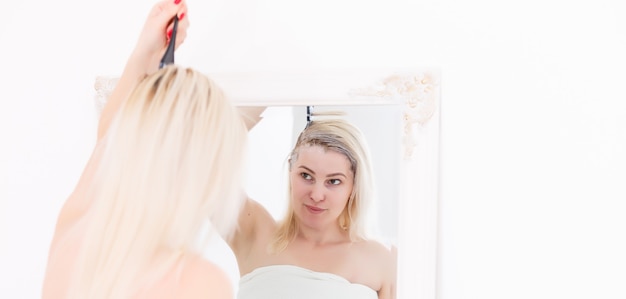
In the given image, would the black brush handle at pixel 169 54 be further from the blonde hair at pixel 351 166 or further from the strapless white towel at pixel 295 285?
the strapless white towel at pixel 295 285

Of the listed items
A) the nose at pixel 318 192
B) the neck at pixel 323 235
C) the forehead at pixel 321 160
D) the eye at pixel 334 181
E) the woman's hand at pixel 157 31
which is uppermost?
the woman's hand at pixel 157 31

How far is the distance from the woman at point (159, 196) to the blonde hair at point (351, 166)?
0.30 metres

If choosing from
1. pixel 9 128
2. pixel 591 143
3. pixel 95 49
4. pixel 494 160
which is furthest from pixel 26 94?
pixel 591 143

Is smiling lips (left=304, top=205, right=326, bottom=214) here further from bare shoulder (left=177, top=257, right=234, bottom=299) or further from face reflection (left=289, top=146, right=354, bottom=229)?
bare shoulder (left=177, top=257, right=234, bottom=299)

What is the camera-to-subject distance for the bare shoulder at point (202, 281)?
93cm

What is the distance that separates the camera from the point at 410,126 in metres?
1.24

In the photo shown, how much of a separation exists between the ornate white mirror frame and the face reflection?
0.10 metres

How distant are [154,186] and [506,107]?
67 cm

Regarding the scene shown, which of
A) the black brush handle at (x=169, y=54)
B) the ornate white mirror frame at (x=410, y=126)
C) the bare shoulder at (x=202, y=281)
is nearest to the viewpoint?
the bare shoulder at (x=202, y=281)

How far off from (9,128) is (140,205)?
0.80m

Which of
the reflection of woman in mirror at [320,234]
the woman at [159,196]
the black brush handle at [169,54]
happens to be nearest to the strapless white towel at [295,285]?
the reflection of woman in mirror at [320,234]

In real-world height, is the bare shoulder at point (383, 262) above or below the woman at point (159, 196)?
below

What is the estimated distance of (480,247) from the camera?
123cm

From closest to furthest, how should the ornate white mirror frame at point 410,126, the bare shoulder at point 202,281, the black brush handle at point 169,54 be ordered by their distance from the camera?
the bare shoulder at point 202,281 < the black brush handle at point 169,54 < the ornate white mirror frame at point 410,126
